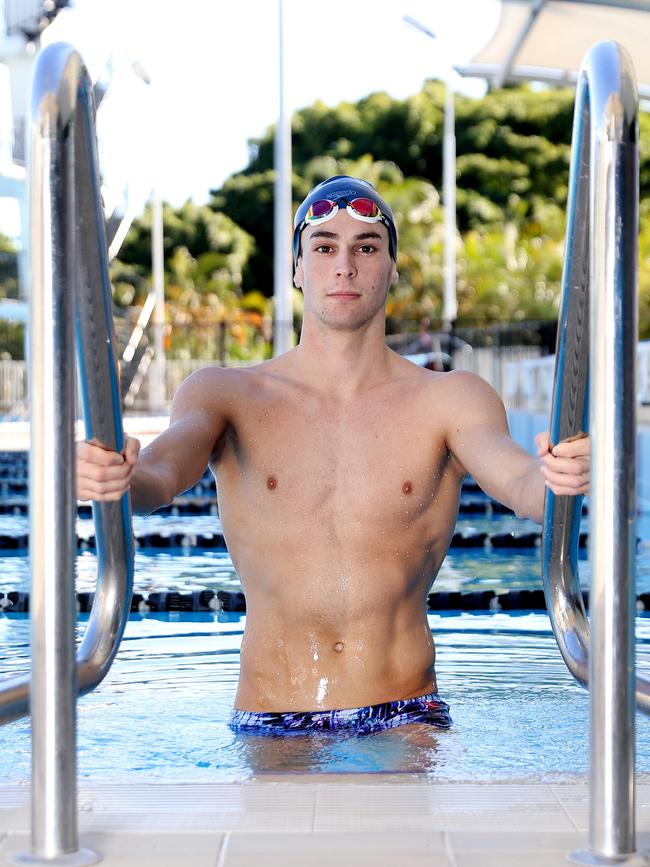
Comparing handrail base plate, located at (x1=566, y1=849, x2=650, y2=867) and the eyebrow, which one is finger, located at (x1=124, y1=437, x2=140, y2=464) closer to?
handrail base plate, located at (x1=566, y1=849, x2=650, y2=867)

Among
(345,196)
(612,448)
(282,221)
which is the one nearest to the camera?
(612,448)

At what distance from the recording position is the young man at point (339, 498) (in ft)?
10.8

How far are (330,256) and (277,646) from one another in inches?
40.1

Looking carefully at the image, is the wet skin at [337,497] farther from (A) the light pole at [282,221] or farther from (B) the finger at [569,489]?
(A) the light pole at [282,221]

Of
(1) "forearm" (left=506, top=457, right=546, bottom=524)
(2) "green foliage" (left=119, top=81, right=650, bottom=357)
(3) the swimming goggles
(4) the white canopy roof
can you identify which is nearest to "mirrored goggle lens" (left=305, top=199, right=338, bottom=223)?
(3) the swimming goggles

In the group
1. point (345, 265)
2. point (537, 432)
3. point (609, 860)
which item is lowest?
point (537, 432)

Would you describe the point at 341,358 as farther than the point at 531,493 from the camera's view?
Yes

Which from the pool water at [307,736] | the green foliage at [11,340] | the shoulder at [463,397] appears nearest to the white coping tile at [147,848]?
the pool water at [307,736]

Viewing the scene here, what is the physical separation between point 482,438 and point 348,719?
2.64 ft

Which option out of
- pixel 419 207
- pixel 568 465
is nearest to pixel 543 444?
pixel 568 465

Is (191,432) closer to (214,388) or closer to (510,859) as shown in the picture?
(214,388)

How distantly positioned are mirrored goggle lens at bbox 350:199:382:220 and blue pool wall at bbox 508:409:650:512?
5963mm

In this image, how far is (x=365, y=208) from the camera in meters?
3.31

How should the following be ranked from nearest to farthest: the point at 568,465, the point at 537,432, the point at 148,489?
the point at 568,465 < the point at 148,489 < the point at 537,432
